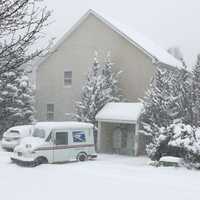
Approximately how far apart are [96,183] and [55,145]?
6556mm

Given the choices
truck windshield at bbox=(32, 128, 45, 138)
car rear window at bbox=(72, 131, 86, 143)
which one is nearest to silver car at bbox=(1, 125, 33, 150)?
truck windshield at bbox=(32, 128, 45, 138)

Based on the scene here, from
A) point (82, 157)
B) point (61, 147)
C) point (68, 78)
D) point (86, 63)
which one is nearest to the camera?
point (61, 147)

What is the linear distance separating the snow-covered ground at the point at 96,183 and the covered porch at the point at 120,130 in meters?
8.25

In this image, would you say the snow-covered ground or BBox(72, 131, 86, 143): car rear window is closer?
the snow-covered ground

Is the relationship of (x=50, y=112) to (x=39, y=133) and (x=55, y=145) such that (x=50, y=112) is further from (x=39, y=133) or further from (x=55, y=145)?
(x=55, y=145)

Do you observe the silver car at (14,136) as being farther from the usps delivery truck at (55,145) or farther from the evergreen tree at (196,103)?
the evergreen tree at (196,103)

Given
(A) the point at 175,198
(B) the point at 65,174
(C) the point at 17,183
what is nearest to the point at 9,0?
(A) the point at 175,198

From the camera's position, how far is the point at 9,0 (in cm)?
567

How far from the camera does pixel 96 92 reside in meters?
28.3

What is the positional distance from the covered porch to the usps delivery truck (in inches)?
194

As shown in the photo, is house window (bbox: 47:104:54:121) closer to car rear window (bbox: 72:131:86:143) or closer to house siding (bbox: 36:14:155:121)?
house siding (bbox: 36:14:155:121)

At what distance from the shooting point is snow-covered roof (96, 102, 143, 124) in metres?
26.3

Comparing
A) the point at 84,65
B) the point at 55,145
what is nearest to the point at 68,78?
the point at 84,65

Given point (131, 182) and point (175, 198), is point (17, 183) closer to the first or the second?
point (131, 182)
